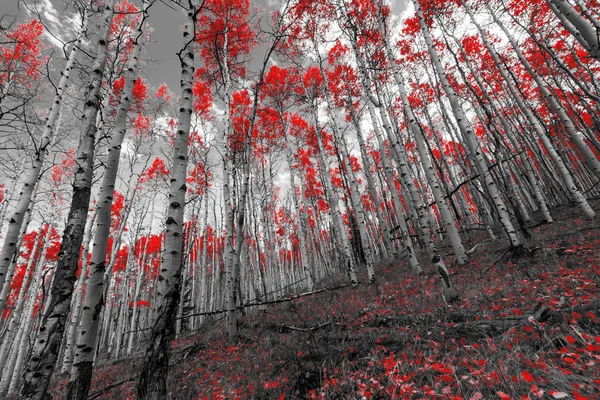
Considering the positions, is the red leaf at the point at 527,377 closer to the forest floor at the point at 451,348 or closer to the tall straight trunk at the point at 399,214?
the forest floor at the point at 451,348

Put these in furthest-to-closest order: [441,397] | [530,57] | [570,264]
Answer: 1. [530,57]
2. [570,264]
3. [441,397]


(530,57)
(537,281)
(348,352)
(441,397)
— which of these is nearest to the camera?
(441,397)

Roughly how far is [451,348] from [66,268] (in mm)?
4189

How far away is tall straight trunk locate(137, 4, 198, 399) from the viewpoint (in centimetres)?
197

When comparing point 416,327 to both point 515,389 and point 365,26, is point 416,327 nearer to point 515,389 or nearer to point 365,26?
point 515,389

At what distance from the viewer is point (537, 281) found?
3.53m

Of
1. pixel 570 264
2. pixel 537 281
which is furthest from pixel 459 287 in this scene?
pixel 570 264

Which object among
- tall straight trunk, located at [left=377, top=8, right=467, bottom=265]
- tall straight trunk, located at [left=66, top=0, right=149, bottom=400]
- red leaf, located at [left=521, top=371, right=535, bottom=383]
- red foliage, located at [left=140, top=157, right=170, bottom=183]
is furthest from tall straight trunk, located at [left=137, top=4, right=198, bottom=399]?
red foliage, located at [left=140, top=157, right=170, bottom=183]

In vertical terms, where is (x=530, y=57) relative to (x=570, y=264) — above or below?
above

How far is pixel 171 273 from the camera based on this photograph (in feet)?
7.47

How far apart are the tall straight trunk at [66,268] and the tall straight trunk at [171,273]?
1162 millimetres

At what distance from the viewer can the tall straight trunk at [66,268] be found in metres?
2.26

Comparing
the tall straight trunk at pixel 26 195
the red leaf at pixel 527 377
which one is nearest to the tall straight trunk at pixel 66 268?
the tall straight trunk at pixel 26 195

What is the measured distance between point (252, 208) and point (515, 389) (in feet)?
37.4
